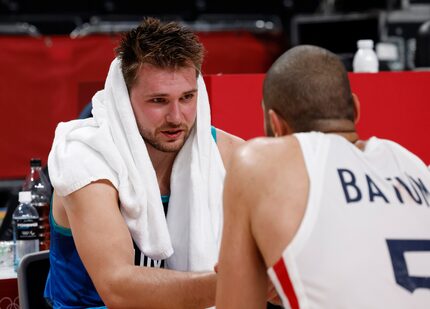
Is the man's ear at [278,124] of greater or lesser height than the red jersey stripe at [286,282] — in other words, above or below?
above

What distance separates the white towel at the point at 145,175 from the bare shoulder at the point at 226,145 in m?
0.13

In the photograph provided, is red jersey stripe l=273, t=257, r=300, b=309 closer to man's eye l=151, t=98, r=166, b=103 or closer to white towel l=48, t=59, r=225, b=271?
white towel l=48, t=59, r=225, b=271

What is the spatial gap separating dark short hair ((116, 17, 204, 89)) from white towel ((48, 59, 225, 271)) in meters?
0.06

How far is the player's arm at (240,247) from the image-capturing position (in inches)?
70.7

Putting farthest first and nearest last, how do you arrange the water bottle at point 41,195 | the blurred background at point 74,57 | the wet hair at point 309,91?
the blurred background at point 74,57 < the water bottle at point 41,195 < the wet hair at point 309,91

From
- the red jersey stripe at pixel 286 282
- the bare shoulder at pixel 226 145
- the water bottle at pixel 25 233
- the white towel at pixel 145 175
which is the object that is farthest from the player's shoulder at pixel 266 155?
the water bottle at pixel 25 233

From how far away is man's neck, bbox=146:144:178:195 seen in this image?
2951 millimetres

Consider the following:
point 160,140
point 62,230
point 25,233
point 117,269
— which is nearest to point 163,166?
point 160,140

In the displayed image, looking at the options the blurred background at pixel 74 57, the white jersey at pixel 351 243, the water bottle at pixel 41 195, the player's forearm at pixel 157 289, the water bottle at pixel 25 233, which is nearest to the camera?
the white jersey at pixel 351 243

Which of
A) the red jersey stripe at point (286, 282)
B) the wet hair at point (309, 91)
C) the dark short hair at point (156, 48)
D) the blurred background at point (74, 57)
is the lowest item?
the red jersey stripe at point (286, 282)

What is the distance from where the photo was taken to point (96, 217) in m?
2.52

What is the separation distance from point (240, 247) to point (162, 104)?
1.13 meters

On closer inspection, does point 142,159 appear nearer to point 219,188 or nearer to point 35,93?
point 219,188

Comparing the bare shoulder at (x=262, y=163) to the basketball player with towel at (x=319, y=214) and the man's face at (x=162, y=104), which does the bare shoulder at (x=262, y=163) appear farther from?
the man's face at (x=162, y=104)
